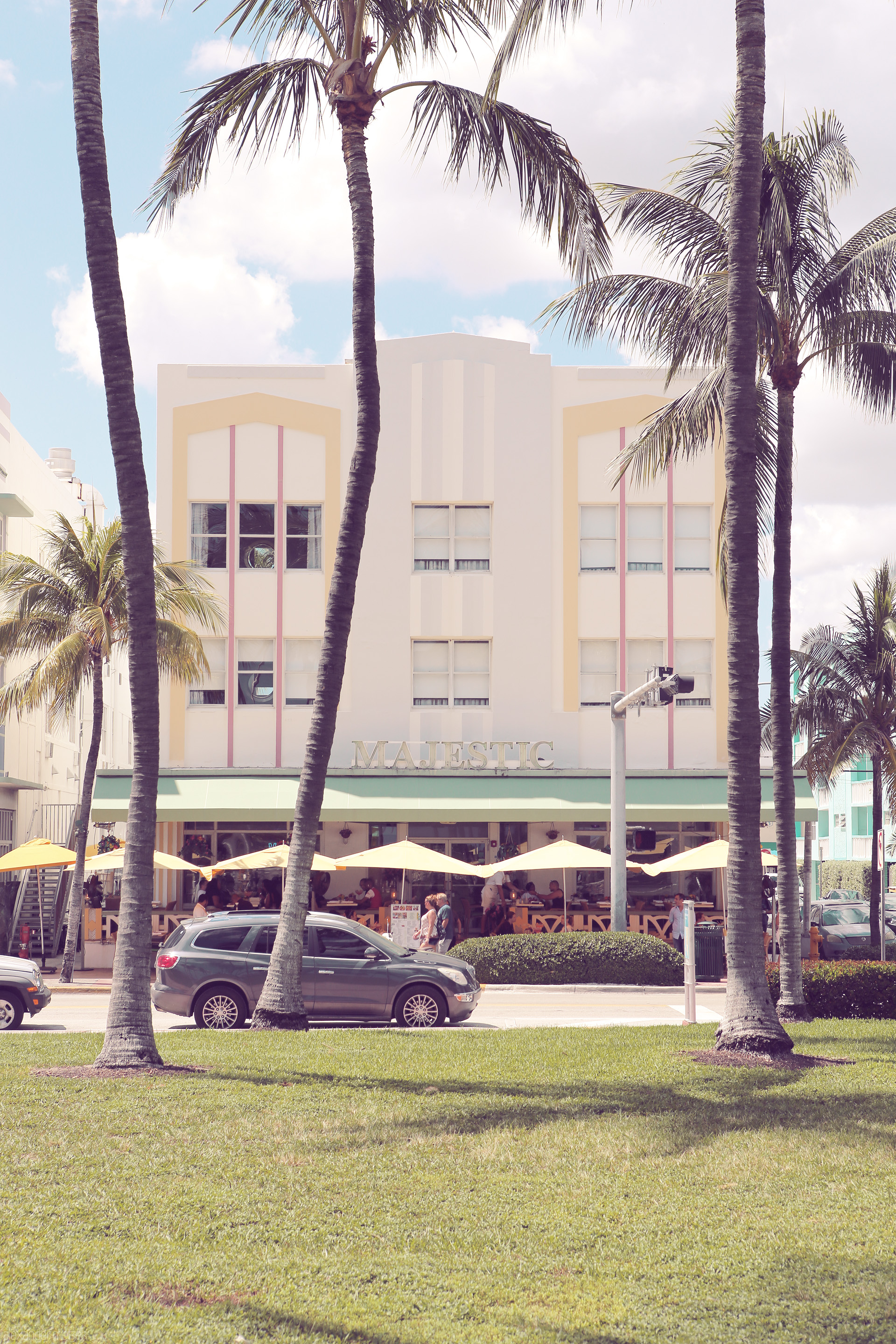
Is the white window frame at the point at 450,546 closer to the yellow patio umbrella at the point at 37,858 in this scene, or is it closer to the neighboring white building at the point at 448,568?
the neighboring white building at the point at 448,568

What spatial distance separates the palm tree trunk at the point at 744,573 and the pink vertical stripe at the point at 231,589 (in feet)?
68.8

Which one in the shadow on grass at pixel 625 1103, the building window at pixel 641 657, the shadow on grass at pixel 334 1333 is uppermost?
the building window at pixel 641 657

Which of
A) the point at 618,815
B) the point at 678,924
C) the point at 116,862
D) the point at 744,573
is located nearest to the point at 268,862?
the point at 116,862

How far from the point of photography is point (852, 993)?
1667 cm

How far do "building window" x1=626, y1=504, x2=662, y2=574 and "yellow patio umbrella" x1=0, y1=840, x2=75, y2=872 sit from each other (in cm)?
1500

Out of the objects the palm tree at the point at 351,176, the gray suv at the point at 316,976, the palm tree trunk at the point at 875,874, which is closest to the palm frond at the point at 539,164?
the palm tree at the point at 351,176

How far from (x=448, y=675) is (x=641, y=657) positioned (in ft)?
15.8

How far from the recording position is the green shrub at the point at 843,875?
75.2m

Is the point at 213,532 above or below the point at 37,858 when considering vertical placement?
above

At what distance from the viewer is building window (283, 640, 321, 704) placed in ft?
107

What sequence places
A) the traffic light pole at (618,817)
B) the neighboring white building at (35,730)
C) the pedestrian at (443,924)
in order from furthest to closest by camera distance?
the neighboring white building at (35,730), the traffic light pole at (618,817), the pedestrian at (443,924)

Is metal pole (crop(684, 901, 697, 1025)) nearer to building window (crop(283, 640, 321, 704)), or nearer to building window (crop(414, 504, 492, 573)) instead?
building window (crop(283, 640, 321, 704))

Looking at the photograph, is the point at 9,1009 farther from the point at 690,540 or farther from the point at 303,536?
the point at 690,540

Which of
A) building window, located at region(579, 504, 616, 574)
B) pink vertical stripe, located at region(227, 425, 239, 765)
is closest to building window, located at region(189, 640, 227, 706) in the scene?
pink vertical stripe, located at region(227, 425, 239, 765)
